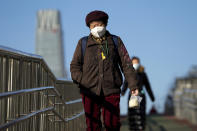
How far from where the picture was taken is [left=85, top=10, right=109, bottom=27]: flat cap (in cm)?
630

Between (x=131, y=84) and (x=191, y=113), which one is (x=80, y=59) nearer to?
(x=131, y=84)

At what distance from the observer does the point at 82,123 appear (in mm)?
11438

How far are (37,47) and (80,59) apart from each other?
639ft

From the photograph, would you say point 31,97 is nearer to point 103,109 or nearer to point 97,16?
point 103,109

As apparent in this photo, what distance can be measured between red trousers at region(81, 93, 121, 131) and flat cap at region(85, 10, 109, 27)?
82 cm

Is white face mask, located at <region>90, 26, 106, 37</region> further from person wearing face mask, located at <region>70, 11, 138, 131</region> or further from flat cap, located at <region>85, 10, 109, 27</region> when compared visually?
flat cap, located at <region>85, 10, 109, 27</region>

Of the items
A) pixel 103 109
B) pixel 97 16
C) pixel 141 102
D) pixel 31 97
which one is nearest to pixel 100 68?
pixel 103 109

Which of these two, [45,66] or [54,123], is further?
[54,123]

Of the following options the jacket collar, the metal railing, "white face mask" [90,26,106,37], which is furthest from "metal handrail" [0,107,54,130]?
"white face mask" [90,26,106,37]

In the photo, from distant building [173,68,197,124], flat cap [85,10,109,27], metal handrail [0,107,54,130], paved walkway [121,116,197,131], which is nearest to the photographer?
metal handrail [0,107,54,130]

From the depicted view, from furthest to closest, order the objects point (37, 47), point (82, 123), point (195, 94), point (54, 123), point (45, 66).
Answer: point (37, 47), point (195, 94), point (82, 123), point (54, 123), point (45, 66)

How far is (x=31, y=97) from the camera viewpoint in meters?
7.38

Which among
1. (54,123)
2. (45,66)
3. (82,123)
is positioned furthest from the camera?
(82,123)

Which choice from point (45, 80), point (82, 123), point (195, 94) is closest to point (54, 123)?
point (45, 80)
